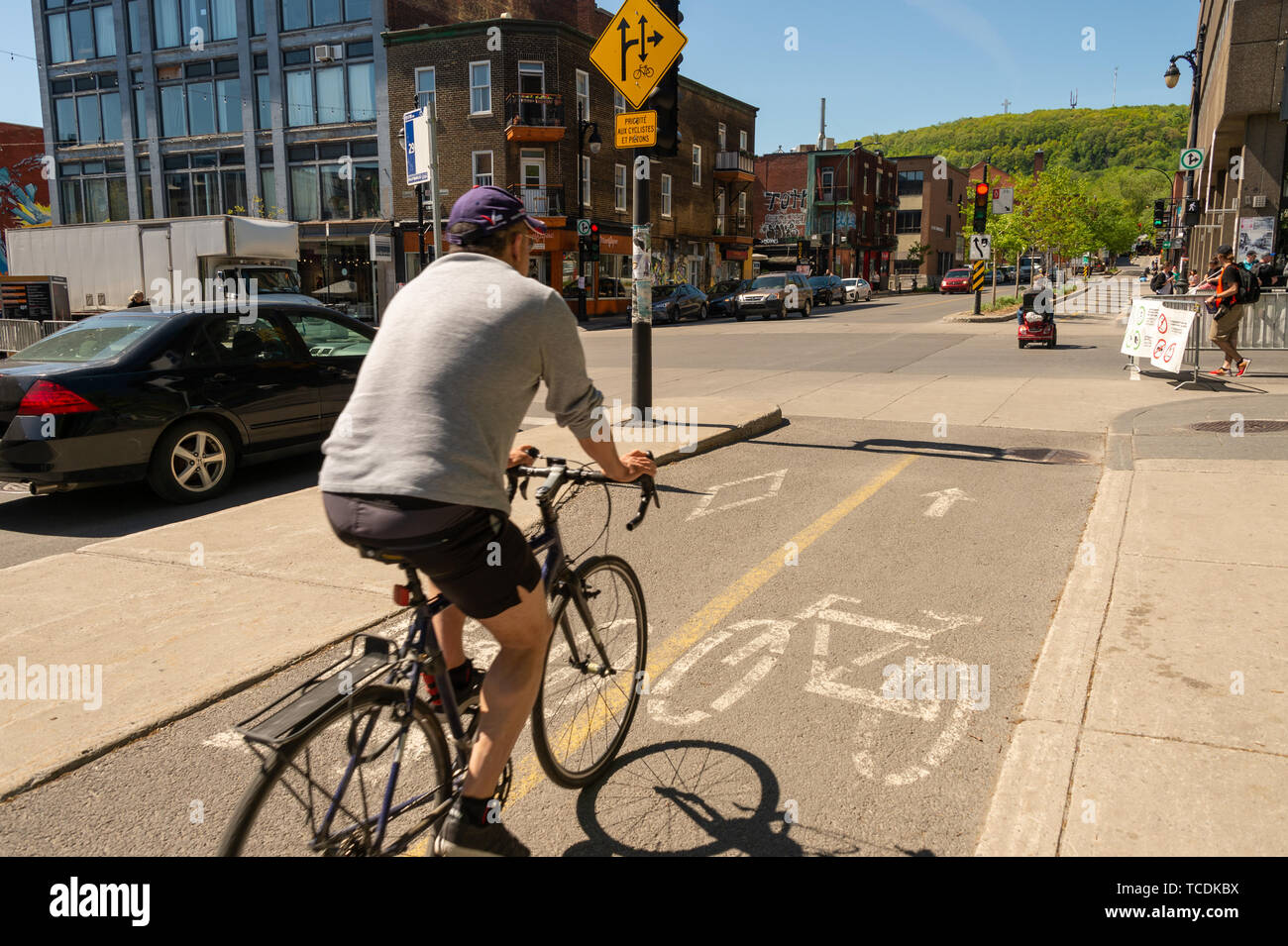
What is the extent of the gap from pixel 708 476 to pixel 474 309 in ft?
20.4

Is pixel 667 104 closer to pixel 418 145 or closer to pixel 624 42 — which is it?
pixel 624 42

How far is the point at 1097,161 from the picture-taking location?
115 metres

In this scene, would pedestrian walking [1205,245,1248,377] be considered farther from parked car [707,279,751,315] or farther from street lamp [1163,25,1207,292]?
parked car [707,279,751,315]

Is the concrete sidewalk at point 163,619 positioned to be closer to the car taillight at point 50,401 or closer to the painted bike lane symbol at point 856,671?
the car taillight at point 50,401

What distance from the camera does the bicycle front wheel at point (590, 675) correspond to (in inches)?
130

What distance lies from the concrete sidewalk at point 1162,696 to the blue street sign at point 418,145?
7152mm

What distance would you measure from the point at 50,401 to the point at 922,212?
96.9m

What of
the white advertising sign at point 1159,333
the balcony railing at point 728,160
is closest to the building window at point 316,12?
the balcony railing at point 728,160

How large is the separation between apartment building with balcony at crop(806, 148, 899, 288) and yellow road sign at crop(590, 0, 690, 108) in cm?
6449

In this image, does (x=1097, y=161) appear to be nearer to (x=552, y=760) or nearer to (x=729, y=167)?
(x=729, y=167)

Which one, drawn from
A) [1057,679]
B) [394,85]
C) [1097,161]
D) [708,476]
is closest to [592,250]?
[394,85]

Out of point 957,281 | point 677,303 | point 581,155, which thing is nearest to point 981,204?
point 677,303

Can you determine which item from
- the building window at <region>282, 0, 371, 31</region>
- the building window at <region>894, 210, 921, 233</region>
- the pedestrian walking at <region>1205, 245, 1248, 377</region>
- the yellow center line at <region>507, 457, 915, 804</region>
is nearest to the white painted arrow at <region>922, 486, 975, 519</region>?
the yellow center line at <region>507, 457, 915, 804</region>

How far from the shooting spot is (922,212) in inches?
3730
